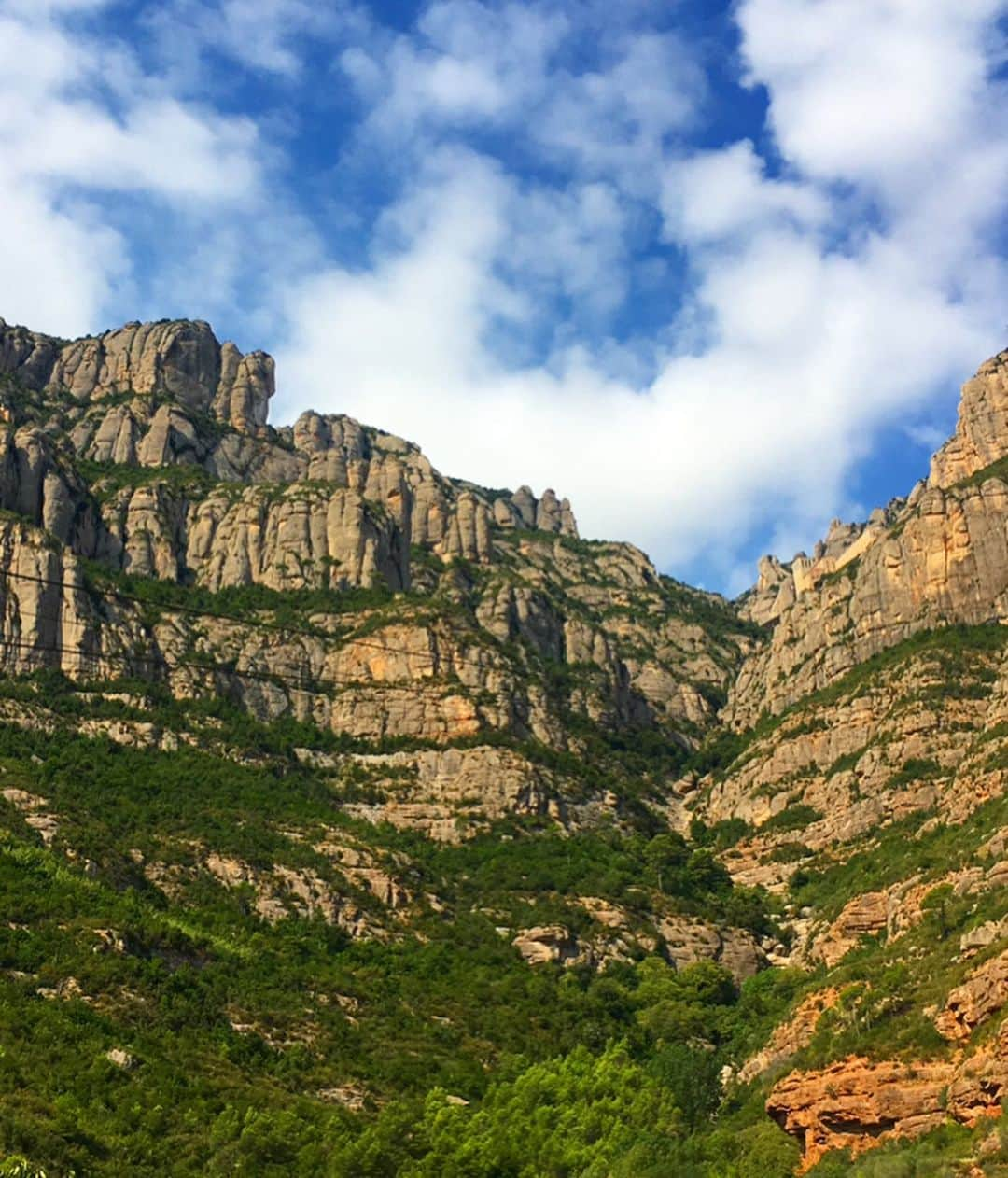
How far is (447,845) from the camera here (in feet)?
406

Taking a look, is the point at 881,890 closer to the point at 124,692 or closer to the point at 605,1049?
the point at 605,1049

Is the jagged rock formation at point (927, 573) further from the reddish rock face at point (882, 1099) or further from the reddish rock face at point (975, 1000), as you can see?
the reddish rock face at point (975, 1000)

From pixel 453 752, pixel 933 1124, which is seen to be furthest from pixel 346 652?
pixel 933 1124

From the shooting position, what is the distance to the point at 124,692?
128 meters

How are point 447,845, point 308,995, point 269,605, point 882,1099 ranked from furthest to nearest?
point 269,605
point 447,845
point 308,995
point 882,1099

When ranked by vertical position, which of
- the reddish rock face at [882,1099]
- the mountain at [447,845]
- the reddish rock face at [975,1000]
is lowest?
→ the reddish rock face at [882,1099]

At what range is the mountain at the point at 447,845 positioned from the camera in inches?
2539

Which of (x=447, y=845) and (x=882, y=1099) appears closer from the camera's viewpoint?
(x=882, y=1099)

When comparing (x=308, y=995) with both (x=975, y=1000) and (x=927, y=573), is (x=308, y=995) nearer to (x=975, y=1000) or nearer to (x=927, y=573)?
(x=975, y=1000)

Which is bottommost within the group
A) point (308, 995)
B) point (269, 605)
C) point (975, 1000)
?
point (975, 1000)

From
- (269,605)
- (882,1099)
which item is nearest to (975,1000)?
(882,1099)

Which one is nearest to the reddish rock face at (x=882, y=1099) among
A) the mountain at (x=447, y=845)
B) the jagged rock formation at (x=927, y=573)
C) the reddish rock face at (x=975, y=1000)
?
the mountain at (x=447, y=845)

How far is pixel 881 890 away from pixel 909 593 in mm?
59121

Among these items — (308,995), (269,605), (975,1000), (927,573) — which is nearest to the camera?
(975,1000)
